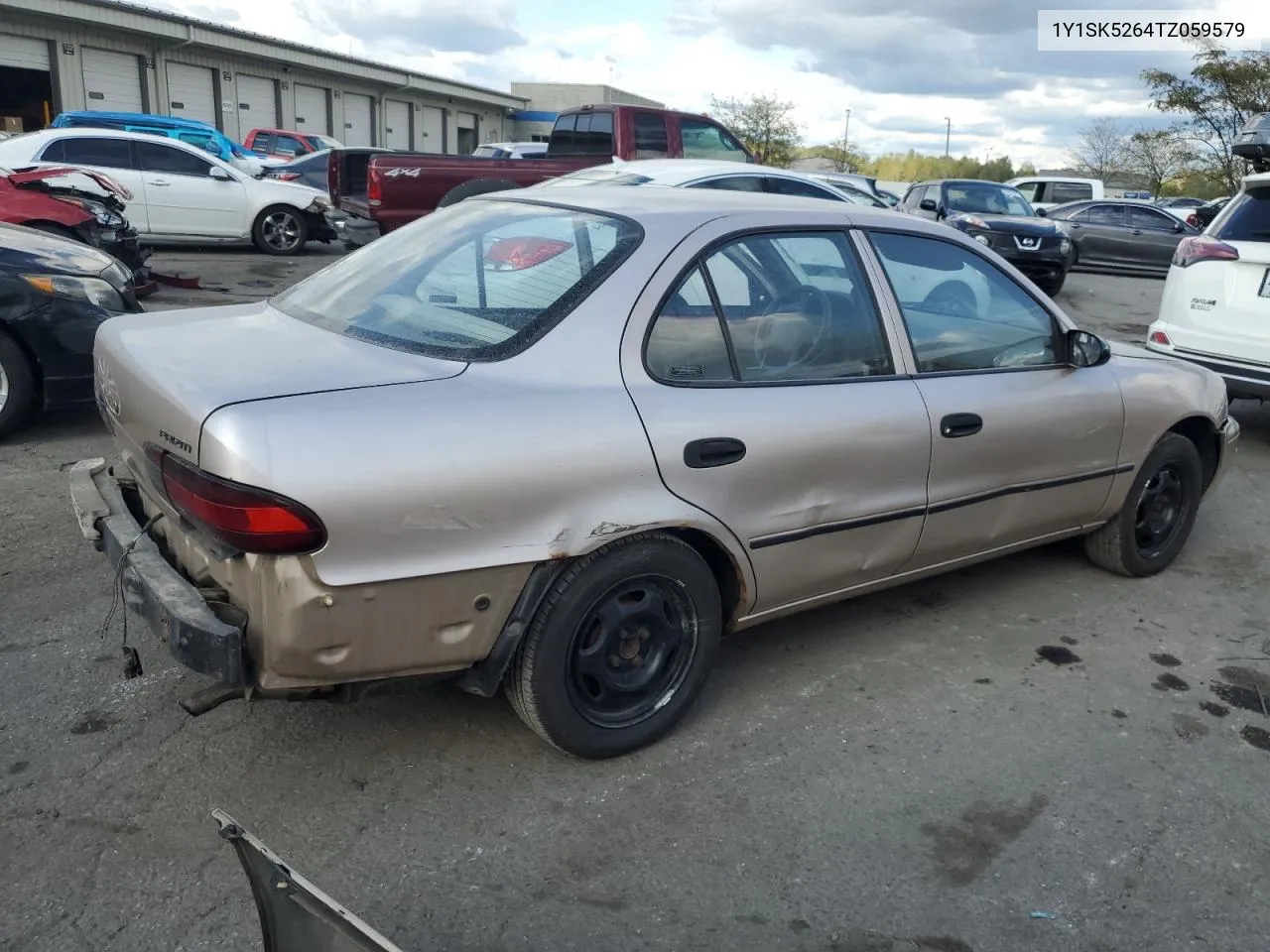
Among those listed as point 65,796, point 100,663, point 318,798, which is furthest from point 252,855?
point 100,663

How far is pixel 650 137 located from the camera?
12430 millimetres

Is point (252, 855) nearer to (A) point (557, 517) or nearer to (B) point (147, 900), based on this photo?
(B) point (147, 900)

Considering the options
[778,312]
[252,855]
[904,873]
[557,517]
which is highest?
[778,312]

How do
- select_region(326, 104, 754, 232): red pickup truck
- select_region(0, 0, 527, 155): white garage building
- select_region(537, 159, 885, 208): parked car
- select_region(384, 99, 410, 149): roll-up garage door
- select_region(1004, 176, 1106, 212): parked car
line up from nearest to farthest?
select_region(537, 159, 885, 208): parked car < select_region(326, 104, 754, 232): red pickup truck < select_region(1004, 176, 1106, 212): parked car < select_region(0, 0, 527, 155): white garage building < select_region(384, 99, 410, 149): roll-up garage door

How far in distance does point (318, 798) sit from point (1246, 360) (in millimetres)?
5908

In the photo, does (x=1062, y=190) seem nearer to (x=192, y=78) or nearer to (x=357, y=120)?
(x=192, y=78)

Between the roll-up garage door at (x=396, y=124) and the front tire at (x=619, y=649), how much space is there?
41.8 meters

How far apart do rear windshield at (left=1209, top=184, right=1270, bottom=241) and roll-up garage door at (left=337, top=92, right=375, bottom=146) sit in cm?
3667

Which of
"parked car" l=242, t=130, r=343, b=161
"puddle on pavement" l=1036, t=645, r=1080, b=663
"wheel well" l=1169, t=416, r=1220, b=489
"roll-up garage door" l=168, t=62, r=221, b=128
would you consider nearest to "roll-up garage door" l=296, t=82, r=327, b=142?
"roll-up garage door" l=168, t=62, r=221, b=128

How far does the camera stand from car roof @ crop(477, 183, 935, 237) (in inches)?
129

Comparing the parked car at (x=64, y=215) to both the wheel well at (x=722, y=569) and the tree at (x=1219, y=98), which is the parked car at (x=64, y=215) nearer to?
the wheel well at (x=722, y=569)

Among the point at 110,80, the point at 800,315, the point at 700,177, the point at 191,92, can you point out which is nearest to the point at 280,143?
the point at 110,80

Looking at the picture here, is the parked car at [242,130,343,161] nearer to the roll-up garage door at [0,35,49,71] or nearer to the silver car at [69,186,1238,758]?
the roll-up garage door at [0,35,49,71]

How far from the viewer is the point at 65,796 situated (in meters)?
2.78
